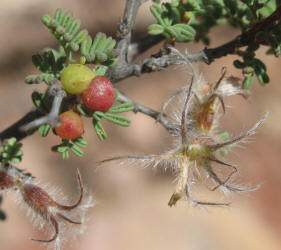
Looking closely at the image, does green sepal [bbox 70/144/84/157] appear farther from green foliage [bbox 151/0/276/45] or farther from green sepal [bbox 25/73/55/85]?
green foliage [bbox 151/0/276/45]

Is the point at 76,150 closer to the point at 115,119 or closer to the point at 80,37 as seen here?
the point at 115,119

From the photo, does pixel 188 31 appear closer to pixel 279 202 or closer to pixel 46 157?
pixel 46 157

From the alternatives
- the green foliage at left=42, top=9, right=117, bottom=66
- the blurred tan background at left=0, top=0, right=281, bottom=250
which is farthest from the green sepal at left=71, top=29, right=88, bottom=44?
the blurred tan background at left=0, top=0, right=281, bottom=250

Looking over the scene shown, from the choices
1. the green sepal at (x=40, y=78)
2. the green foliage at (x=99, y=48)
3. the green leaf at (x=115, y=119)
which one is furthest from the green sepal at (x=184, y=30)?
the green sepal at (x=40, y=78)

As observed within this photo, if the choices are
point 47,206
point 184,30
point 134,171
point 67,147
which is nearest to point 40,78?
point 67,147

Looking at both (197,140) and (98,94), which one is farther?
(197,140)

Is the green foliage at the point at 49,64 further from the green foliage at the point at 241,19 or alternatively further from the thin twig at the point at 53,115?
the green foliage at the point at 241,19

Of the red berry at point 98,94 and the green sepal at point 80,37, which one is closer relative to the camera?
the red berry at point 98,94
